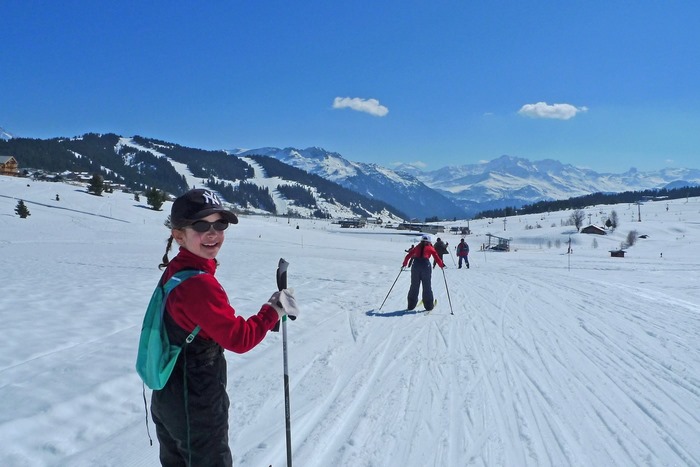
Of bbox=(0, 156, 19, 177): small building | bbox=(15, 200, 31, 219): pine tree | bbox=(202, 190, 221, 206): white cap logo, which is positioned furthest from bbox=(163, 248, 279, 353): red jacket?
bbox=(0, 156, 19, 177): small building

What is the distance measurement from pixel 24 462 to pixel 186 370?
2.58 meters

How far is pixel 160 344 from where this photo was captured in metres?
2.43

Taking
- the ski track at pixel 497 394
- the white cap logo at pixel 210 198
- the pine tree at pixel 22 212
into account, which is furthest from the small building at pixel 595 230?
the white cap logo at pixel 210 198

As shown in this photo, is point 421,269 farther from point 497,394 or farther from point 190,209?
point 190,209

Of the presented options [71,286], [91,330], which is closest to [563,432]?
[91,330]

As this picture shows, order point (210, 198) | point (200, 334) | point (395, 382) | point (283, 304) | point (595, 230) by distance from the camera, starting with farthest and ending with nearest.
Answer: point (595, 230) → point (395, 382) → point (283, 304) → point (210, 198) → point (200, 334)

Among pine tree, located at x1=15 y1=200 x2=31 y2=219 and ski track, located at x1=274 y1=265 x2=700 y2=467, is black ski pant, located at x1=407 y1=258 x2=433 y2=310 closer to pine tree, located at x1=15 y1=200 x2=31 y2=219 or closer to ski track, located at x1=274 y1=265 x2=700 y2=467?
ski track, located at x1=274 y1=265 x2=700 y2=467

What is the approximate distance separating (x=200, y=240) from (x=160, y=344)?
622mm

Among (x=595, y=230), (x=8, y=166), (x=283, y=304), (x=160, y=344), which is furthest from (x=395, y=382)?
(x=8, y=166)

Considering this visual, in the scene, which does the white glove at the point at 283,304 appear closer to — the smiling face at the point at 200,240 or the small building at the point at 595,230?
the smiling face at the point at 200,240

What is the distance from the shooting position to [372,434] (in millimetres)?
4461

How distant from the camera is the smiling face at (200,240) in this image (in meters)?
2.56

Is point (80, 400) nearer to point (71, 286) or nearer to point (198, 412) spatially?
point (198, 412)

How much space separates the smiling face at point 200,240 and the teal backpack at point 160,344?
146 mm
